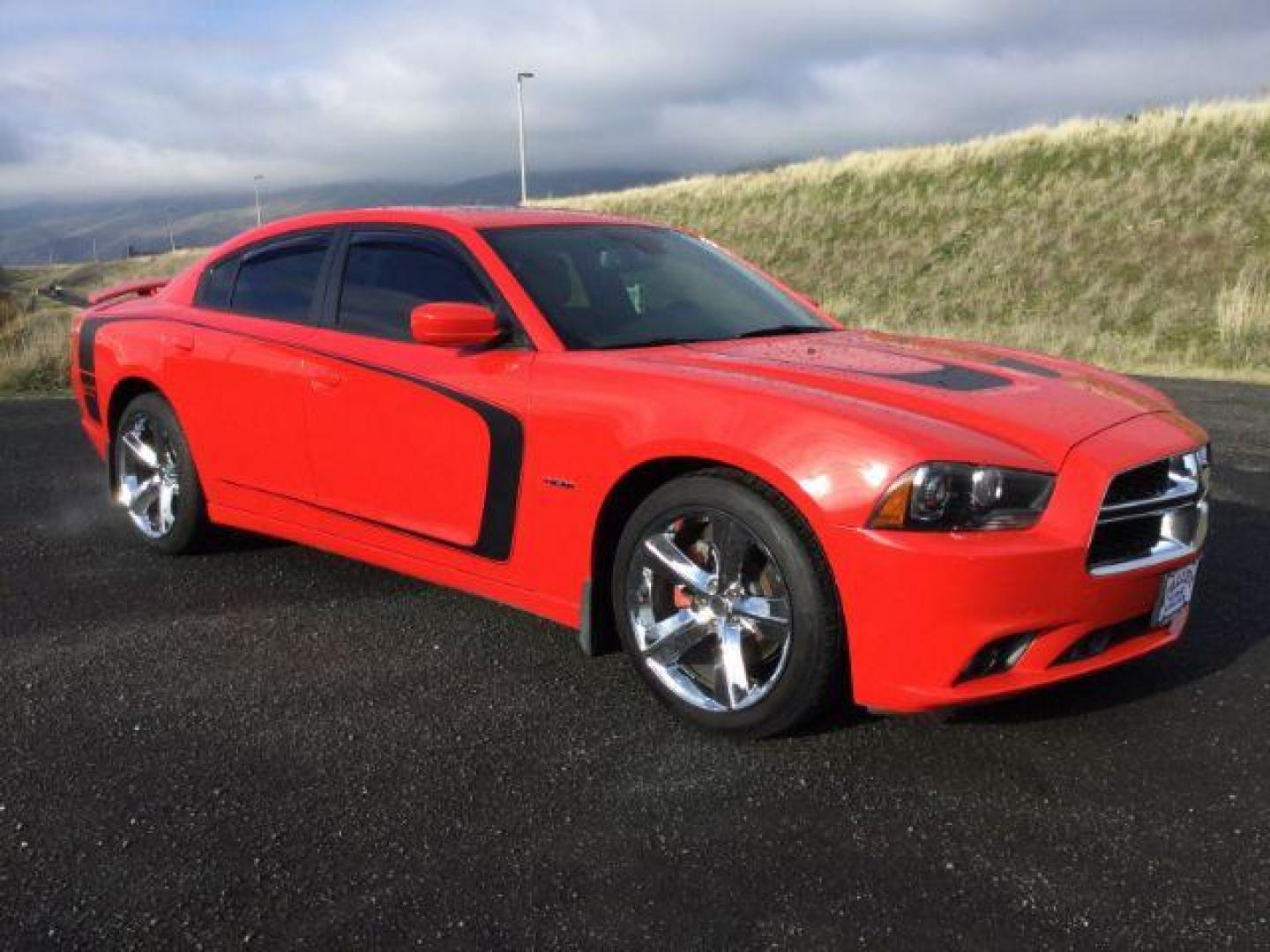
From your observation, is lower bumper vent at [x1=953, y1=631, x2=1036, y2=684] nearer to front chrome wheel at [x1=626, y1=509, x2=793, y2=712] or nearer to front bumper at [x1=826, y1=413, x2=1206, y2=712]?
front bumper at [x1=826, y1=413, x2=1206, y2=712]

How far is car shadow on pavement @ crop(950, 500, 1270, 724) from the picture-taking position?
3328 mm

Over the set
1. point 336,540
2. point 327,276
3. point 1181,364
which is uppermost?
point 327,276

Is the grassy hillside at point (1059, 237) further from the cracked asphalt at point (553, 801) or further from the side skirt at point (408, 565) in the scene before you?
the side skirt at point (408, 565)

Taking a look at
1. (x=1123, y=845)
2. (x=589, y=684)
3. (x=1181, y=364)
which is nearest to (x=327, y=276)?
(x=589, y=684)

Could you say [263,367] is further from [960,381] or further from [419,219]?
[960,381]

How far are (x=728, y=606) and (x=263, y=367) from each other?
2.24 meters

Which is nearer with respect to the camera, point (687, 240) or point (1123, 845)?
point (1123, 845)

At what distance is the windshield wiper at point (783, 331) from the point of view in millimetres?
4035

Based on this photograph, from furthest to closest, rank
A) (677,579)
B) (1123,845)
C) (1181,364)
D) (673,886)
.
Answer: (1181,364) < (677,579) < (1123,845) < (673,886)

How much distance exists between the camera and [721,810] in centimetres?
275

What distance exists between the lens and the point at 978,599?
271cm

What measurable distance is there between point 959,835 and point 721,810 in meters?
0.56

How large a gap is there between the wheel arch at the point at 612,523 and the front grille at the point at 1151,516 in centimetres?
97

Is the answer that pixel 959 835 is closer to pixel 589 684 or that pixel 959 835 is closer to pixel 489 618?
pixel 589 684
